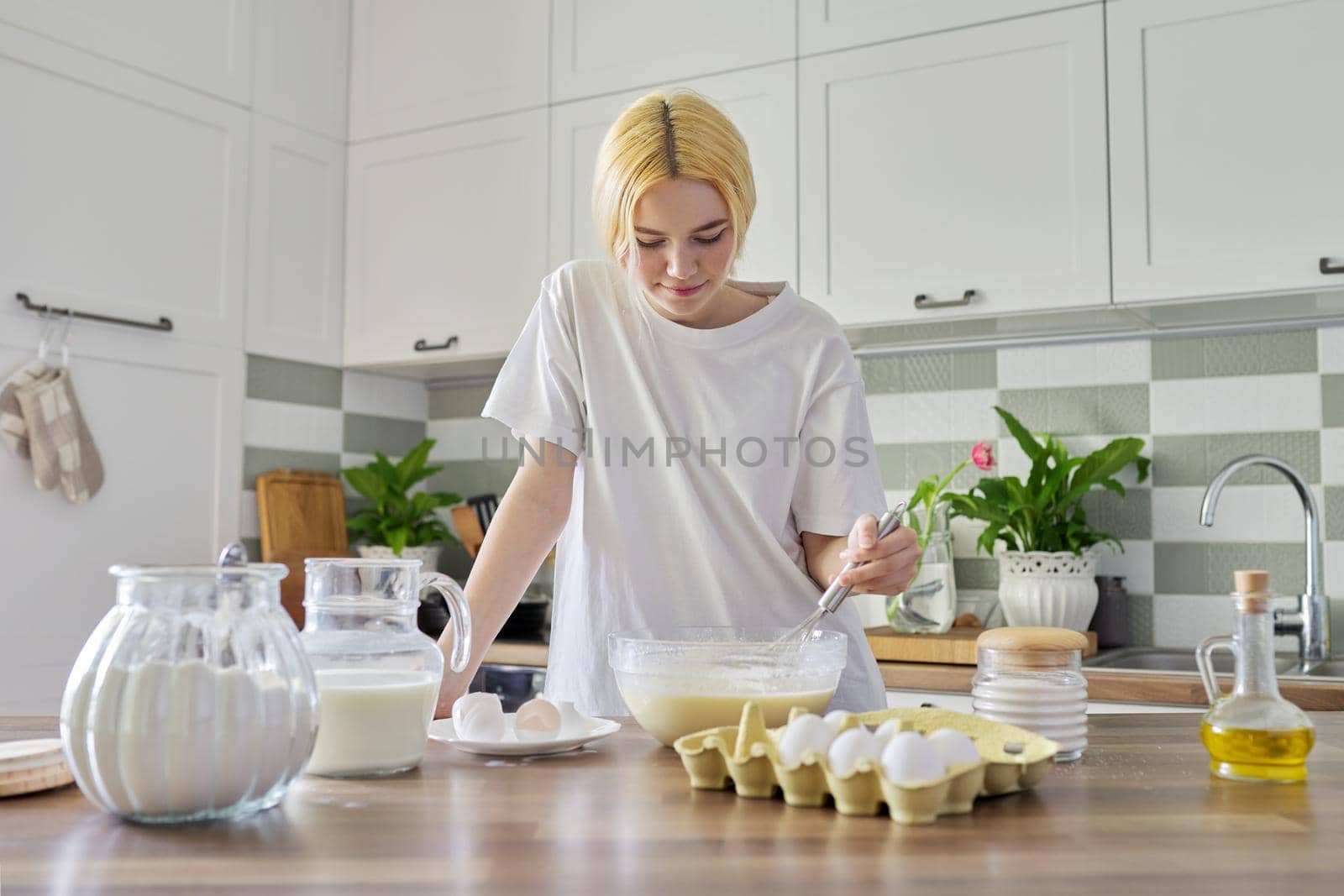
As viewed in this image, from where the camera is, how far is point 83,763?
81 centimetres

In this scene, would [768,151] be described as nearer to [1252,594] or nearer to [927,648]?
[927,648]

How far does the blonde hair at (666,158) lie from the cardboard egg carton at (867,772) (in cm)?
72

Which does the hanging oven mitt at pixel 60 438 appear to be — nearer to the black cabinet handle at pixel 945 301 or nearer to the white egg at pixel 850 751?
the black cabinet handle at pixel 945 301

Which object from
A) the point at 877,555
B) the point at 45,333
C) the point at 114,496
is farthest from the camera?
the point at 114,496

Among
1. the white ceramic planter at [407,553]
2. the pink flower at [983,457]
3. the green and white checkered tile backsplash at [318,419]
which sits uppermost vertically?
the green and white checkered tile backsplash at [318,419]

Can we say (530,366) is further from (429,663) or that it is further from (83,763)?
(83,763)

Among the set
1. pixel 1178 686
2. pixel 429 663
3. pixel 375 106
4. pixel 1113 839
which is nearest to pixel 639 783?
pixel 429 663

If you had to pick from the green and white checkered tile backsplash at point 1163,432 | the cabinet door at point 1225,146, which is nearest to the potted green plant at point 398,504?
the green and white checkered tile backsplash at point 1163,432

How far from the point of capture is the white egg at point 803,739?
0.87 metres

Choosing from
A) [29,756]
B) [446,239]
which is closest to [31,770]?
[29,756]

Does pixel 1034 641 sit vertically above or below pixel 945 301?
below

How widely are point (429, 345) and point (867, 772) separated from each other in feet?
8.29

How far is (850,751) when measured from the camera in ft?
2.77

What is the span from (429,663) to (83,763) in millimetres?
278
